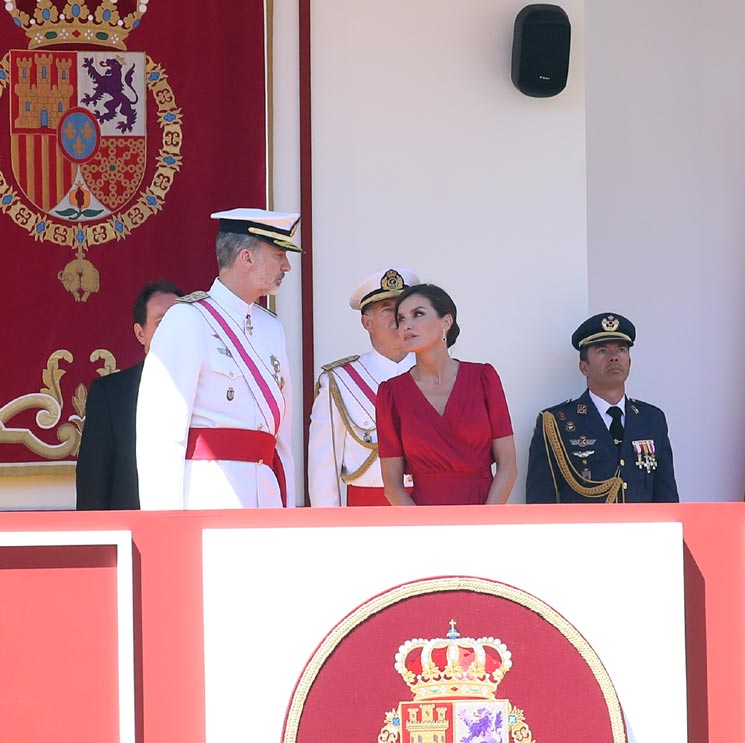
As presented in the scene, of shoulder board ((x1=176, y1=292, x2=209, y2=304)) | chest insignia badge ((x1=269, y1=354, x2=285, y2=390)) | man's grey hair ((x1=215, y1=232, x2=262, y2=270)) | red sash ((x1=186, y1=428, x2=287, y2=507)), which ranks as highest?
man's grey hair ((x1=215, y1=232, x2=262, y2=270))

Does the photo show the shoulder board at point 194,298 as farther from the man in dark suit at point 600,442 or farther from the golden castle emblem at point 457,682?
the man in dark suit at point 600,442

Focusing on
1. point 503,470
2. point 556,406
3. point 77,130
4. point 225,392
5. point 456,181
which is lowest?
point 503,470

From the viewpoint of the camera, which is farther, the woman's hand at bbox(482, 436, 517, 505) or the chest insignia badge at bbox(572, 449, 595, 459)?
the chest insignia badge at bbox(572, 449, 595, 459)

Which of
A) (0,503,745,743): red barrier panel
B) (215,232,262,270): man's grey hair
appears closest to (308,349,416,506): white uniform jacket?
(215,232,262,270): man's grey hair

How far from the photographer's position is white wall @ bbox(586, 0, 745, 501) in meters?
6.75

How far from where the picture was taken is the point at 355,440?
16.4 feet

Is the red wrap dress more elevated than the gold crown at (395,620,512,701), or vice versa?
the red wrap dress

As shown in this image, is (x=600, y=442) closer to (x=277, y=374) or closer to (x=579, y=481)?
(x=579, y=481)

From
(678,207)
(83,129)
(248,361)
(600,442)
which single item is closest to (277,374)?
(248,361)

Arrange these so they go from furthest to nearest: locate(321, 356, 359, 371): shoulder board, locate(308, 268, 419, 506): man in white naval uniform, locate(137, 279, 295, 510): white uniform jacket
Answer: locate(321, 356, 359, 371): shoulder board
locate(308, 268, 419, 506): man in white naval uniform
locate(137, 279, 295, 510): white uniform jacket

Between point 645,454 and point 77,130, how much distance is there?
2316 millimetres

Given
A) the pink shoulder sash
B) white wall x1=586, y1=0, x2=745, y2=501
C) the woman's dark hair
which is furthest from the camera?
white wall x1=586, y1=0, x2=745, y2=501

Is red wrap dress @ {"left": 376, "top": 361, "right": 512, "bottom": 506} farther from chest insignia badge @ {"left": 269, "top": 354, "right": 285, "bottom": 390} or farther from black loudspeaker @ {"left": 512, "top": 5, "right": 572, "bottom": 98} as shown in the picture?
black loudspeaker @ {"left": 512, "top": 5, "right": 572, "bottom": 98}

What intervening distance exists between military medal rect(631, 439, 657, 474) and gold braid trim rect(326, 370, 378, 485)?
118 cm
